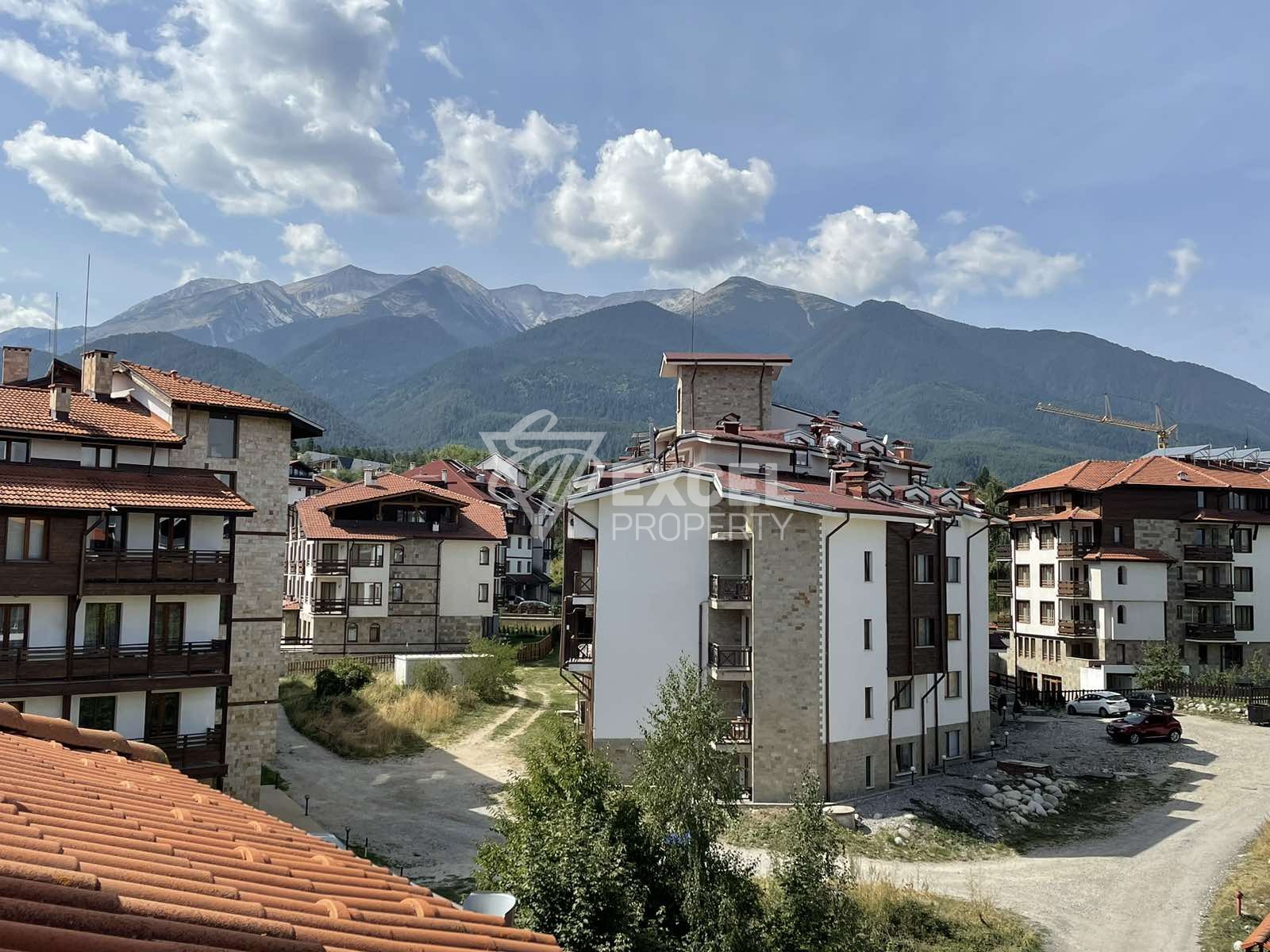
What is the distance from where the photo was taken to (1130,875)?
92.1 feet

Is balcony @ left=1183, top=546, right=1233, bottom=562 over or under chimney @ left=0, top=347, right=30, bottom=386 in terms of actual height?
under

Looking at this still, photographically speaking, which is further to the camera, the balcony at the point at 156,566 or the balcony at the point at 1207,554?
the balcony at the point at 1207,554

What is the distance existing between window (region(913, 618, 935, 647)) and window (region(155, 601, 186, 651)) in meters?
27.7

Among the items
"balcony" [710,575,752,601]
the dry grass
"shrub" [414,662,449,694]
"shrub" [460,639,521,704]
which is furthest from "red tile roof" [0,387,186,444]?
"shrub" [460,639,521,704]

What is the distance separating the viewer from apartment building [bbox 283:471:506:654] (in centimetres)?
6016

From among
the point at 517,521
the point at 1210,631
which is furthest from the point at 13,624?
the point at 517,521

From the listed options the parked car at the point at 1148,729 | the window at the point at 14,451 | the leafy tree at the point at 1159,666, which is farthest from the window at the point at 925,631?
the window at the point at 14,451

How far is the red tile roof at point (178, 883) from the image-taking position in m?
4.20

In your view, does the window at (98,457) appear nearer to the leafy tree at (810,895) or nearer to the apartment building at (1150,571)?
the leafy tree at (810,895)

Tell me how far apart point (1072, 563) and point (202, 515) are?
56.8 metres

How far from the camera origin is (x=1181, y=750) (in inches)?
1671

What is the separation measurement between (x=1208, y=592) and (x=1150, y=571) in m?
4.03

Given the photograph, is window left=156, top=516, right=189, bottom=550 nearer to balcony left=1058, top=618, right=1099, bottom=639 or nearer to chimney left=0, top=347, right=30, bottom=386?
chimney left=0, top=347, right=30, bottom=386

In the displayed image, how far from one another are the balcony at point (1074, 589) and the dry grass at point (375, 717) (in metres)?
43.0
